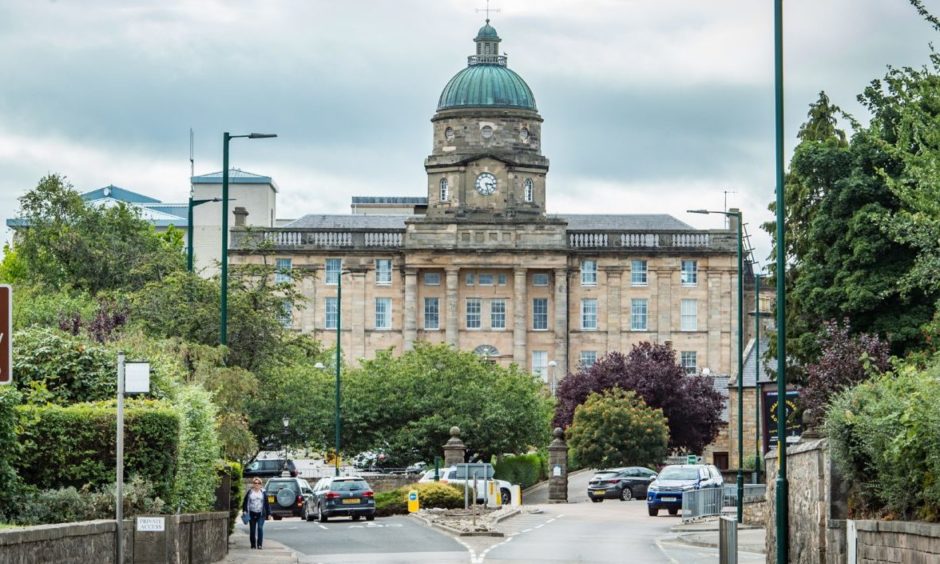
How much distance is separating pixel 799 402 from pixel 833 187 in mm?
6658

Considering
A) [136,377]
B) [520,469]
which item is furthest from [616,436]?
[136,377]

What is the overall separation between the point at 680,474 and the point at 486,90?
207ft

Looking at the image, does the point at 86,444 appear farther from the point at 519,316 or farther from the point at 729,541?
the point at 519,316

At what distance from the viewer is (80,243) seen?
260 feet

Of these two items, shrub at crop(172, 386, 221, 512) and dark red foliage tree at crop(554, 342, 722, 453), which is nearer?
shrub at crop(172, 386, 221, 512)

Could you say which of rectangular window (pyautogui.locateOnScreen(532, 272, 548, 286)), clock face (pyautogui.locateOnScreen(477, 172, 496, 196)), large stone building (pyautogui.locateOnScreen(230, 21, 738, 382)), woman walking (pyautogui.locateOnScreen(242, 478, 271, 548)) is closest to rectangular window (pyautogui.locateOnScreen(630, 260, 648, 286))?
large stone building (pyautogui.locateOnScreen(230, 21, 738, 382))

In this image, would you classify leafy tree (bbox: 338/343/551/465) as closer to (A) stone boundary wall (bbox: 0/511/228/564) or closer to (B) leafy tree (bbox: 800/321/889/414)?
(B) leafy tree (bbox: 800/321/889/414)

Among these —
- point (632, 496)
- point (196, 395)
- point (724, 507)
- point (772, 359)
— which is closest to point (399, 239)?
point (632, 496)

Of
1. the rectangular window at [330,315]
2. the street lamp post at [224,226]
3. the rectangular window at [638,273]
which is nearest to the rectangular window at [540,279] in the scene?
the rectangular window at [638,273]

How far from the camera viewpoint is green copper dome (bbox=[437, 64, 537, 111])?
118m

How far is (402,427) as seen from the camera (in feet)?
258

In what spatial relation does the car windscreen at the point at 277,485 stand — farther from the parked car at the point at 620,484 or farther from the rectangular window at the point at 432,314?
the rectangular window at the point at 432,314

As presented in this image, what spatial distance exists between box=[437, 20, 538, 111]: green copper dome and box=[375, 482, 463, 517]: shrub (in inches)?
2372

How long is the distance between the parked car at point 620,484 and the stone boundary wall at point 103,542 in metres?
36.7
